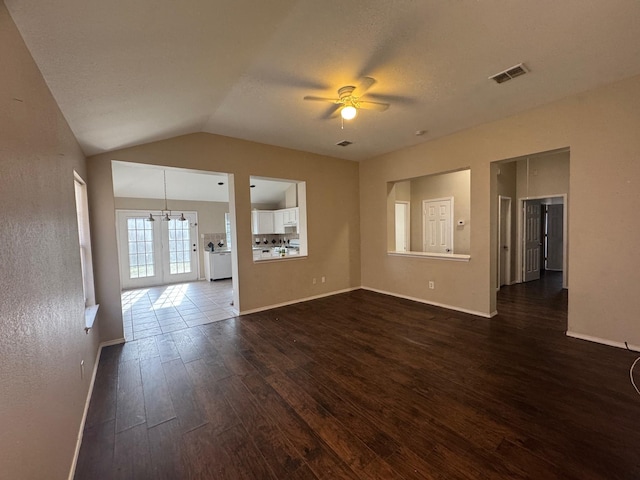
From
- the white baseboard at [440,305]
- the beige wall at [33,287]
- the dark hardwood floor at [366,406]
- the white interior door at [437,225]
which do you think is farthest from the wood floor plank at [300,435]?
the white interior door at [437,225]

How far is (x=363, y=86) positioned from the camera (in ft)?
8.83

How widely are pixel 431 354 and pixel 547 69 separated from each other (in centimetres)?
308

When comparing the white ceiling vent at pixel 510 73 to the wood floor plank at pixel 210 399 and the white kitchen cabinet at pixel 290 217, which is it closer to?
the wood floor plank at pixel 210 399

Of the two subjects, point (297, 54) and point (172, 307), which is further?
point (172, 307)

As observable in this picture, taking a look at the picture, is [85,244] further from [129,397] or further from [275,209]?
[275,209]

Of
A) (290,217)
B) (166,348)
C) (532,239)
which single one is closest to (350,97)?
(166,348)

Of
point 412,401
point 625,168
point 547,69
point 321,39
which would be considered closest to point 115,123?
point 321,39

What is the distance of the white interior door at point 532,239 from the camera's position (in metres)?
6.50

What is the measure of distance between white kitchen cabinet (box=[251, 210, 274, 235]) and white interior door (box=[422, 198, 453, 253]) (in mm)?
4718

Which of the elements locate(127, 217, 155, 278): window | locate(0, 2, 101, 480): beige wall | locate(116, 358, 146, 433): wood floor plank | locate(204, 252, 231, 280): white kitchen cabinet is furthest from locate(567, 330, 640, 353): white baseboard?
locate(127, 217, 155, 278): window

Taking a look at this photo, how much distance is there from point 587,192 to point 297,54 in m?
3.54

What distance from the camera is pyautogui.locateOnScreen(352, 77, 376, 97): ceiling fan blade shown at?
2.59 m

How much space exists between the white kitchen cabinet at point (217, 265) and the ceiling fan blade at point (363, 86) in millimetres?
6273

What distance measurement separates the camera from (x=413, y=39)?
2150 millimetres
